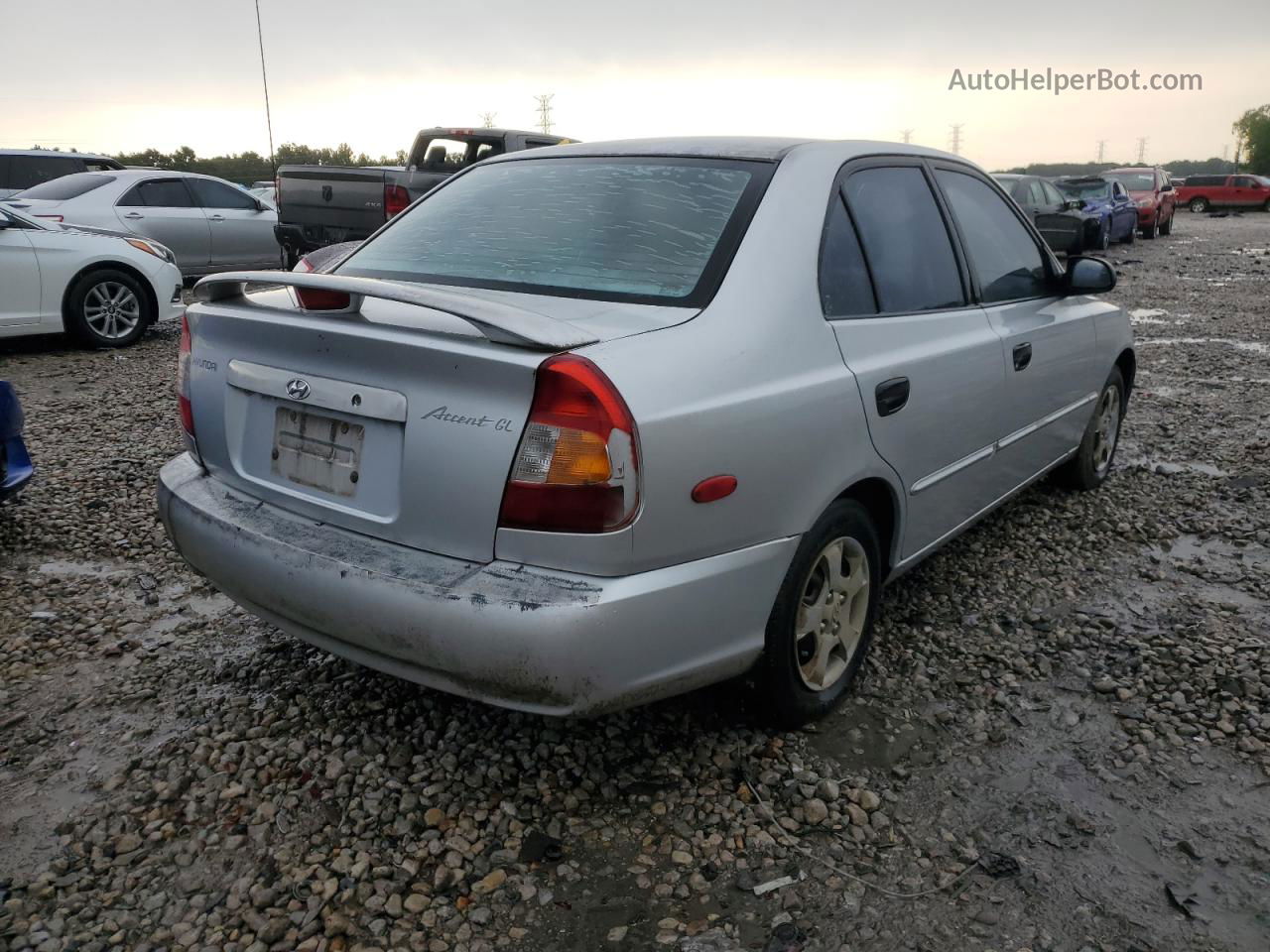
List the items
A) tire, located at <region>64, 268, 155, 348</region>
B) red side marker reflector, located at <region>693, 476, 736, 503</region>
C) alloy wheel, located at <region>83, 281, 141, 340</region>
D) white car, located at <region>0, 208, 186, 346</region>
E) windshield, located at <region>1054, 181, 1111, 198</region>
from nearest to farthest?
1. red side marker reflector, located at <region>693, 476, 736, 503</region>
2. white car, located at <region>0, 208, 186, 346</region>
3. tire, located at <region>64, 268, 155, 348</region>
4. alloy wheel, located at <region>83, 281, 141, 340</region>
5. windshield, located at <region>1054, 181, 1111, 198</region>

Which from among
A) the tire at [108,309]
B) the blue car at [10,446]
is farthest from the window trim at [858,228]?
the tire at [108,309]

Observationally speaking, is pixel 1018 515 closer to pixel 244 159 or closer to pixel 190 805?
pixel 190 805

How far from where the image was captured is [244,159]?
51.4 meters

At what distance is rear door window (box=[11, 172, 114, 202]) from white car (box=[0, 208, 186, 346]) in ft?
9.03

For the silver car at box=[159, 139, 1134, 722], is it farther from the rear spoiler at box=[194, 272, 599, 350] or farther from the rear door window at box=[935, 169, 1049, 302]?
the rear door window at box=[935, 169, 1049, 302]

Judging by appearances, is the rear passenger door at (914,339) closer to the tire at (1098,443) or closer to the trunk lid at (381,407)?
the trunk lid at (381,407)

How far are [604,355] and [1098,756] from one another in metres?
1.81

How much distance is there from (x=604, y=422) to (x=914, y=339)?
1340mm

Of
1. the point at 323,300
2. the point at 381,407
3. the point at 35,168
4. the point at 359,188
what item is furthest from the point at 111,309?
the point at 35,168

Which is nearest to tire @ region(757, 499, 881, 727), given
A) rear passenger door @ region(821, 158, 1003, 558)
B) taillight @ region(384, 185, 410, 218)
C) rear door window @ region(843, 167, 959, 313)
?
rear passenger door @ region(821, 158, 1003, 558)

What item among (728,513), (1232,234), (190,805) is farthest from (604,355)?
(1232,234)

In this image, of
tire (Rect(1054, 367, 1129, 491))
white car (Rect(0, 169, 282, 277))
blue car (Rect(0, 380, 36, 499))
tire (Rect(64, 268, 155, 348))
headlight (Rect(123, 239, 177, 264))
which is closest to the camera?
blue car (Rect(0, 380, 36, 499))

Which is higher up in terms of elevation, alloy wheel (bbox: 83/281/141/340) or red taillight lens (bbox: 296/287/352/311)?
red taillight lens (bbox: 296/287/352/311)

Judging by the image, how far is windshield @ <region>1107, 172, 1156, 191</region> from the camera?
23.5m
